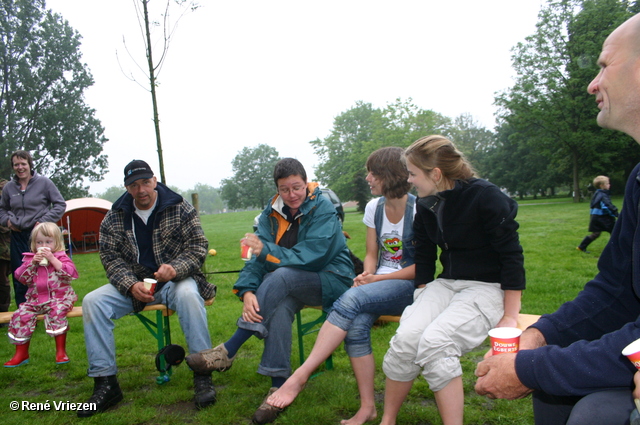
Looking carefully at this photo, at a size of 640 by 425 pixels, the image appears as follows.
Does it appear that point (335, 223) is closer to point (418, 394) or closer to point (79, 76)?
point (418, 394)

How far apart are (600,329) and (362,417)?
1.49 metres

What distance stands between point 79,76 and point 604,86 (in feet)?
118

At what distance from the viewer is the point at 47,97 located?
99.8ft

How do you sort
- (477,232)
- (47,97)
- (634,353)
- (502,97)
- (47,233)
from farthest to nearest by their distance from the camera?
(502,97), (47,97), (47,233), (477,232), (634,353)

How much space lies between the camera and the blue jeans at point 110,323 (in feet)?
10.5

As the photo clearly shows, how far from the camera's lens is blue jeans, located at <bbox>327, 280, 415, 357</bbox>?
280 cm

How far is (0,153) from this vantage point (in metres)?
26.3

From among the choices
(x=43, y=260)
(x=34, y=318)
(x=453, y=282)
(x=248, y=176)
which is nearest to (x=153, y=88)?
(x=43, y=260)

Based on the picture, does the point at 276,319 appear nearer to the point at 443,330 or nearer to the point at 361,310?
the point at 361,310

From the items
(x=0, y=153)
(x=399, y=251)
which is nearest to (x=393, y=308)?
(x=399, y=251)

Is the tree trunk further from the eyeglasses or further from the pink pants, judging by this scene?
the eyeglasses

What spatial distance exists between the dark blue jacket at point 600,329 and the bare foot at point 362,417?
4.33 feet

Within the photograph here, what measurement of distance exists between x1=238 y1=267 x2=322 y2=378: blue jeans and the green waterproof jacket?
105 mm

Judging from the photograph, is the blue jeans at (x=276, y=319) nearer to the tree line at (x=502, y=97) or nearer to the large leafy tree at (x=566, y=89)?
the tree line at (x=502, y=97)
